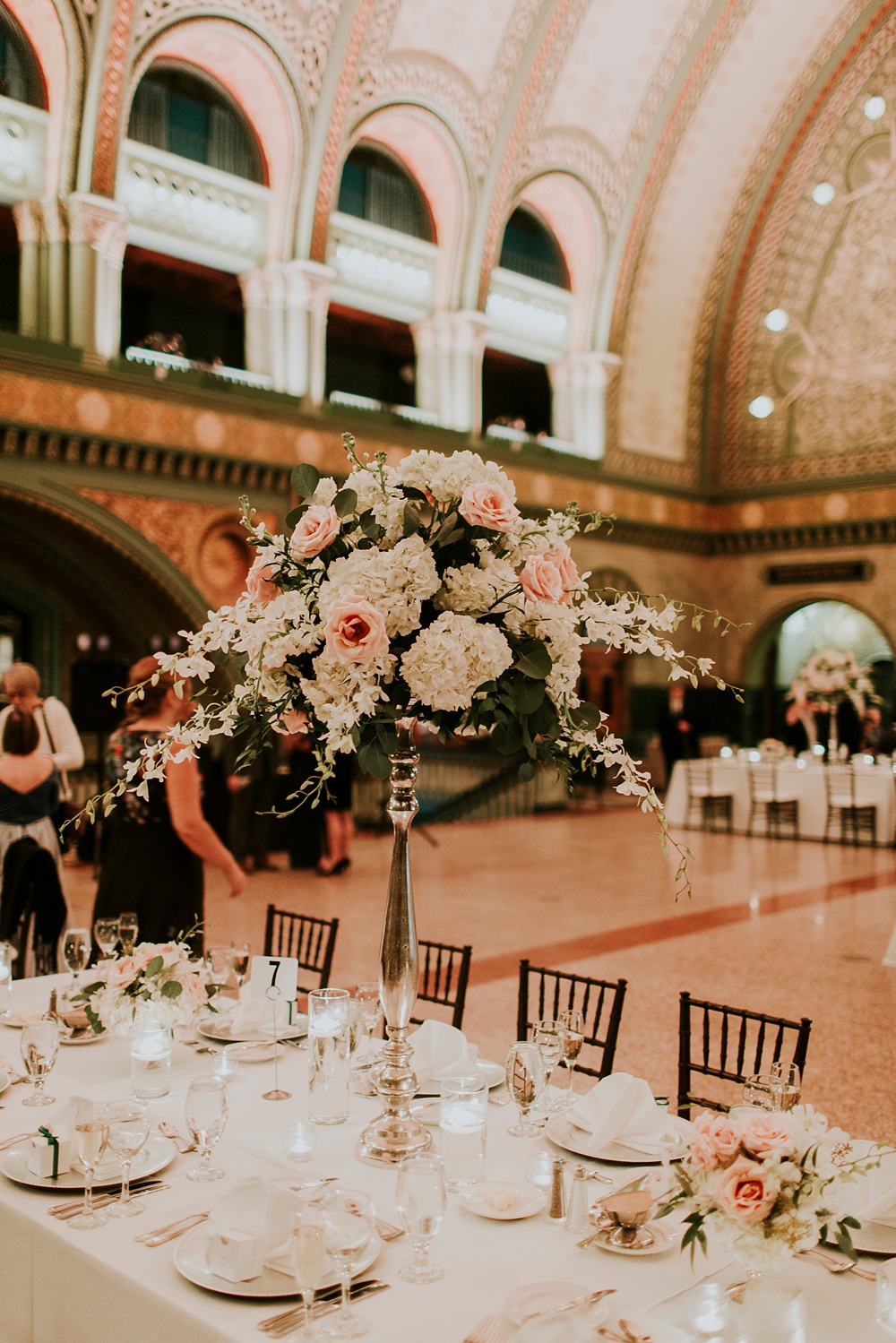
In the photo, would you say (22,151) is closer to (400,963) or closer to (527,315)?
(527,315)

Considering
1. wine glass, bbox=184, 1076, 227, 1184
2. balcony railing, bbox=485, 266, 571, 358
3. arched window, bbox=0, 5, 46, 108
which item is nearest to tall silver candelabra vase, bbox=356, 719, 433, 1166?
wine glass, bbox=184, 1076, 227, 1184

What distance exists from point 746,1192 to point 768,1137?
0.09 meters

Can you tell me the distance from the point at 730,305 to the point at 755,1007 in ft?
49.9

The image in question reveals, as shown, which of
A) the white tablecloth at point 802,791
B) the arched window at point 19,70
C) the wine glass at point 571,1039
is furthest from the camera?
the white tablecloth at point 802,791

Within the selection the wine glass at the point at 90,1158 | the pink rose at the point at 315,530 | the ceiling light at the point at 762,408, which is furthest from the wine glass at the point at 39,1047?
the ceiling light at the point at 762,408

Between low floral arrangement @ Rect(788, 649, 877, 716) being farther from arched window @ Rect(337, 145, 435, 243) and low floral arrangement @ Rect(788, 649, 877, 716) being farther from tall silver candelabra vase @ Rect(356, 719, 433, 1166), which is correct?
tall silver candelabra vase @ Rect(356, 719, 433, 1166)

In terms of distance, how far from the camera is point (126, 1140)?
2.18 m

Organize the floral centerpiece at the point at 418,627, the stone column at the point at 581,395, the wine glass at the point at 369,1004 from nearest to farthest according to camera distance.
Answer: the floral centerpiece at the point at 418,627
the wine glass at the point at 369,1004
the stone column at the point at 581,395

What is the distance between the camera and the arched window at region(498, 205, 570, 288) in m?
16.9

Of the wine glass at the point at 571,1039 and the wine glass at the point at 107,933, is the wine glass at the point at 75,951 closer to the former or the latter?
the wine glass at the point at 107,933

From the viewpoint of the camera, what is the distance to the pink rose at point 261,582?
2461 mm

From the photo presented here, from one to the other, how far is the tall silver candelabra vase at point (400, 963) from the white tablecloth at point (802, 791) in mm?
10805

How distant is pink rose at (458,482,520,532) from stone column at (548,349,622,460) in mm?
15646

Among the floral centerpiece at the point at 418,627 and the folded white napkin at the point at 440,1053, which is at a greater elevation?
the floral centerpiece at the point at 418,627
